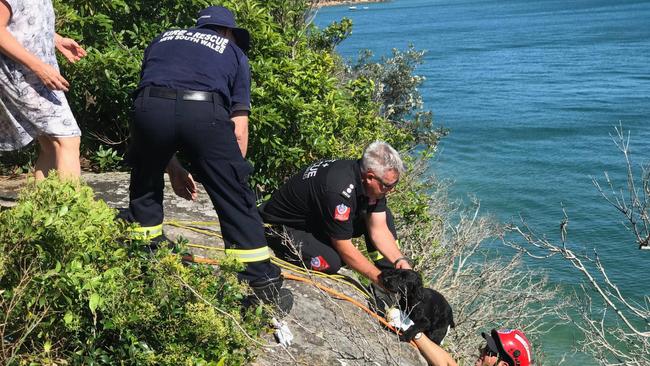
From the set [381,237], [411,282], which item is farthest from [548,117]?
[411,282]

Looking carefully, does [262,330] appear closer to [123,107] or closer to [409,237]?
[123,107]

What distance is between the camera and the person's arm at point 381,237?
225 inches

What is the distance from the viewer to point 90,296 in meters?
3.21

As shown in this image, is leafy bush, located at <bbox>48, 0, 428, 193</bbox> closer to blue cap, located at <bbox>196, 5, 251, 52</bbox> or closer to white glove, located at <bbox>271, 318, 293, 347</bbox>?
blue cap, located at <bbox>196, 5, 251, 52</bbox>

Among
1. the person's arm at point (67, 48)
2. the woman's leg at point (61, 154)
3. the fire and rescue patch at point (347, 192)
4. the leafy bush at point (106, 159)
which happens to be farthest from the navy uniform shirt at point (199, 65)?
the leafy bush at point (106, 159)

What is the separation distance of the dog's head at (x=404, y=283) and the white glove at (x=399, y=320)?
0.44 ft

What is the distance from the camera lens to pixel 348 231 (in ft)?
17.9

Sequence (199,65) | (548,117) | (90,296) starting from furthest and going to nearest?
(548,117)
(199,65)
(90,296)

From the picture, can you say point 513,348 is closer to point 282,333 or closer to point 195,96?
point 282,333

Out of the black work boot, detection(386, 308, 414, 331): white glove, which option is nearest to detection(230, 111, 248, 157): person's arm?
the black work boot

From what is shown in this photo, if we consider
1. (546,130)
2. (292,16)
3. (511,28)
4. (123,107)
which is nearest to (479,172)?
(546,130)

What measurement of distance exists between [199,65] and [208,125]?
0.37 metres

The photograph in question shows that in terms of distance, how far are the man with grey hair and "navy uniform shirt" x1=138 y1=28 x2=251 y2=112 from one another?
1202mm

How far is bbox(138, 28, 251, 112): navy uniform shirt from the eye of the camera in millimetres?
4250
